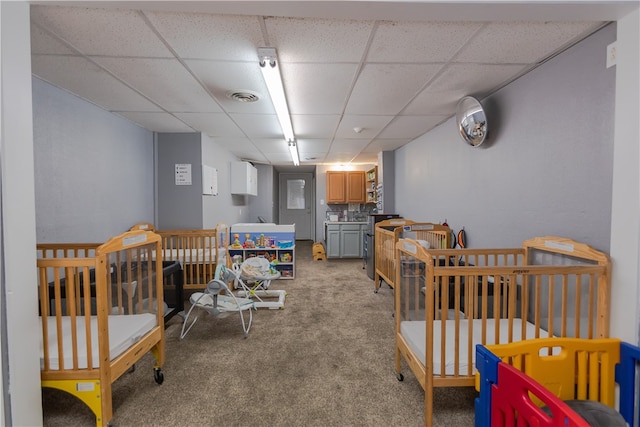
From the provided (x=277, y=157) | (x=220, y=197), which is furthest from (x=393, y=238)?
(x=277, y=157)

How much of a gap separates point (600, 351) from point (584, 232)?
68 cm

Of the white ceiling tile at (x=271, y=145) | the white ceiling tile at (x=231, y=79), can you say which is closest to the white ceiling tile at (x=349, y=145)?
the white ceiling tile at (x=271, y=145)

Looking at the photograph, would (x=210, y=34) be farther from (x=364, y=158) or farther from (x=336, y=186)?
(x=336, y=186)

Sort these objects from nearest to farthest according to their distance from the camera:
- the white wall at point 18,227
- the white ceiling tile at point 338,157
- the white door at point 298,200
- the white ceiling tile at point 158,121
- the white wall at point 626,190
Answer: the white wall at point 18,227, the white wall at point 626,190, the white ceiling tile at point 158,121, the white ceiling tile at point 338,157, the white door at point 298,200

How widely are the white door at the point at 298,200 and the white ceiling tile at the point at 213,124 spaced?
184 inches

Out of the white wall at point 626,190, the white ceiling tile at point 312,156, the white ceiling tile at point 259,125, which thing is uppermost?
the white ceiling tile at point 259,125

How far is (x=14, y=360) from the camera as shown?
3.81ft

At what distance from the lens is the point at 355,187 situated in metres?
6.30

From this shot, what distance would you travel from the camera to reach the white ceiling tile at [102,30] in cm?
136

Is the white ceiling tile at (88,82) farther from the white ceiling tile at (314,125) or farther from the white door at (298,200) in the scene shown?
the white door at (298,200)

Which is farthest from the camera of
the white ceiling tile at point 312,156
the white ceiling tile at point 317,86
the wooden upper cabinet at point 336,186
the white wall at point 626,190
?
the wooden upper cabinet at point 336,186

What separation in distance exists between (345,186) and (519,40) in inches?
186

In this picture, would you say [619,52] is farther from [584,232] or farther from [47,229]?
[47,229]

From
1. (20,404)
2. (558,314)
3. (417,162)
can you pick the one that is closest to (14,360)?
(20,404)
